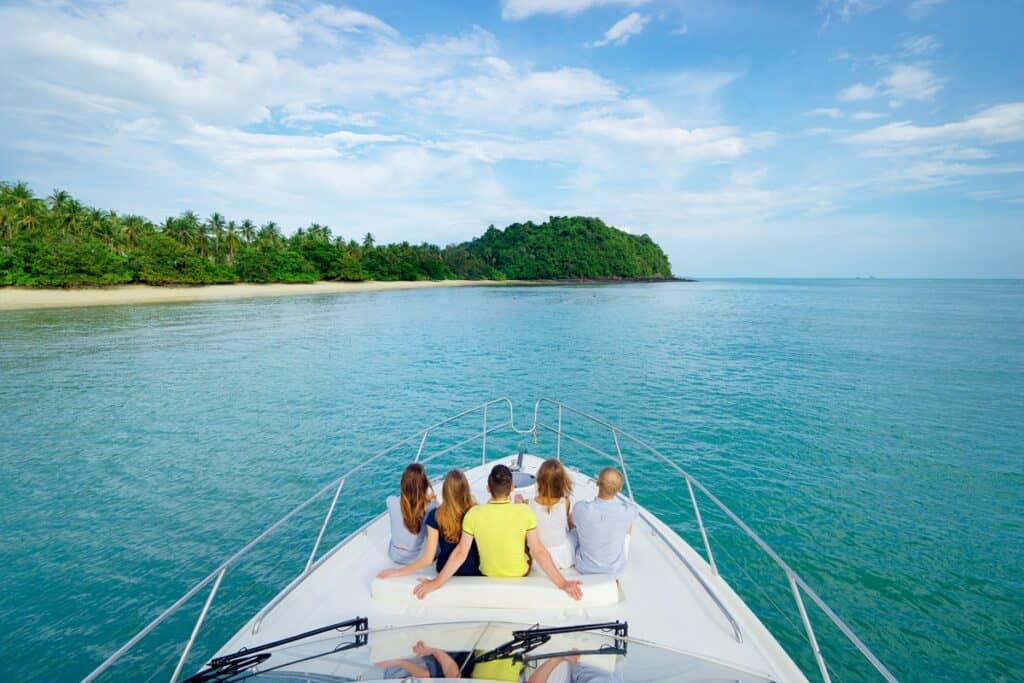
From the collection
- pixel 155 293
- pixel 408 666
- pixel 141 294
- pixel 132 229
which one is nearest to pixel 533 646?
pixel 408 666

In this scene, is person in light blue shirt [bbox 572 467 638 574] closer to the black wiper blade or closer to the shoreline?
the black wiper blade

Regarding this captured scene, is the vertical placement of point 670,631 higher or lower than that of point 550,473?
lower

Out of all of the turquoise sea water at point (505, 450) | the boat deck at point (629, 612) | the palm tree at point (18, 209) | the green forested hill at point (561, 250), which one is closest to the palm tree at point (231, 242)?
the palm tree at point (18, 209)

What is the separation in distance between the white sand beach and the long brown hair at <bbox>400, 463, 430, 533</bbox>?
63414 mm

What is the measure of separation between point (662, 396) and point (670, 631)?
13993mm

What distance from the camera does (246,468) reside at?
35.0ft

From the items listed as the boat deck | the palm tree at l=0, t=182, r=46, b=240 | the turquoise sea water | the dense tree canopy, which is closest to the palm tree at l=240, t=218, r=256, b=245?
→ the dense tree canopy

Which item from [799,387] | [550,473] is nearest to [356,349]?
[799,387]

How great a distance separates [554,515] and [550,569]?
2.01ft

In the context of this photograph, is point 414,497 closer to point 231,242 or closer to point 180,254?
point 180,254

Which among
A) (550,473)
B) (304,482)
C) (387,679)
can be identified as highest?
(550,473)

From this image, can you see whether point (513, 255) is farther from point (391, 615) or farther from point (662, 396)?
point (391, 615)

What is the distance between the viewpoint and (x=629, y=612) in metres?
3.70

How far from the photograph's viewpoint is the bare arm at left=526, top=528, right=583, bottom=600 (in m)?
3.50
